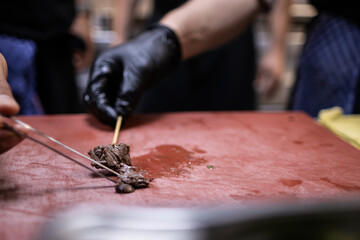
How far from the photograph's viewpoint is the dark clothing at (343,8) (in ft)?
5.80

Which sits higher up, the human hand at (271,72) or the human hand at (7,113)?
the human hand at (7,113)

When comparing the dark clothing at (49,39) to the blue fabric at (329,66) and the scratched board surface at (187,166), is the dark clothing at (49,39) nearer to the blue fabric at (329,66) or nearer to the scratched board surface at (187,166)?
the scratched board surface at (187,166)

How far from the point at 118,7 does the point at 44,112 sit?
120 cm

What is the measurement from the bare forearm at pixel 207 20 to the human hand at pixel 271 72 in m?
0.57

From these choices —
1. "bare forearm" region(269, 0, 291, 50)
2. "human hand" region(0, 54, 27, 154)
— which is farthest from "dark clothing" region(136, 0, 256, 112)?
"human hand" region(0, 54, 27, 154)

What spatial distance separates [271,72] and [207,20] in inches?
32.2

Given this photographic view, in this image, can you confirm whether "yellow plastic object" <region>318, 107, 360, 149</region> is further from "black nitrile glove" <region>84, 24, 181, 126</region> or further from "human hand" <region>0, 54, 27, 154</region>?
"human hand" <region>0, 54, 27, 154</region>

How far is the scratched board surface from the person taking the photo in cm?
88

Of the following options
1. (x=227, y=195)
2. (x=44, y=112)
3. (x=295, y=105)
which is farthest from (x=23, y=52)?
(x=295, y=105)

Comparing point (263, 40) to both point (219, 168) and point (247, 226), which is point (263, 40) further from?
point (247, 226)

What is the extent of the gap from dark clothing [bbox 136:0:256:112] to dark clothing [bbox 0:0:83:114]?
0.59 m

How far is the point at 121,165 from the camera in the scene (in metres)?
1.04

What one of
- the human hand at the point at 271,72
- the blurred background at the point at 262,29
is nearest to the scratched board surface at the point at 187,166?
the human hand at the point at 271,72

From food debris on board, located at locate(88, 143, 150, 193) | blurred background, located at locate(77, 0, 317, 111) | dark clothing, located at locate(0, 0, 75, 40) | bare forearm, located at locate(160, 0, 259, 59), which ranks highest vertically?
bare forearm, located at locate(160, 0, 259, 59)
